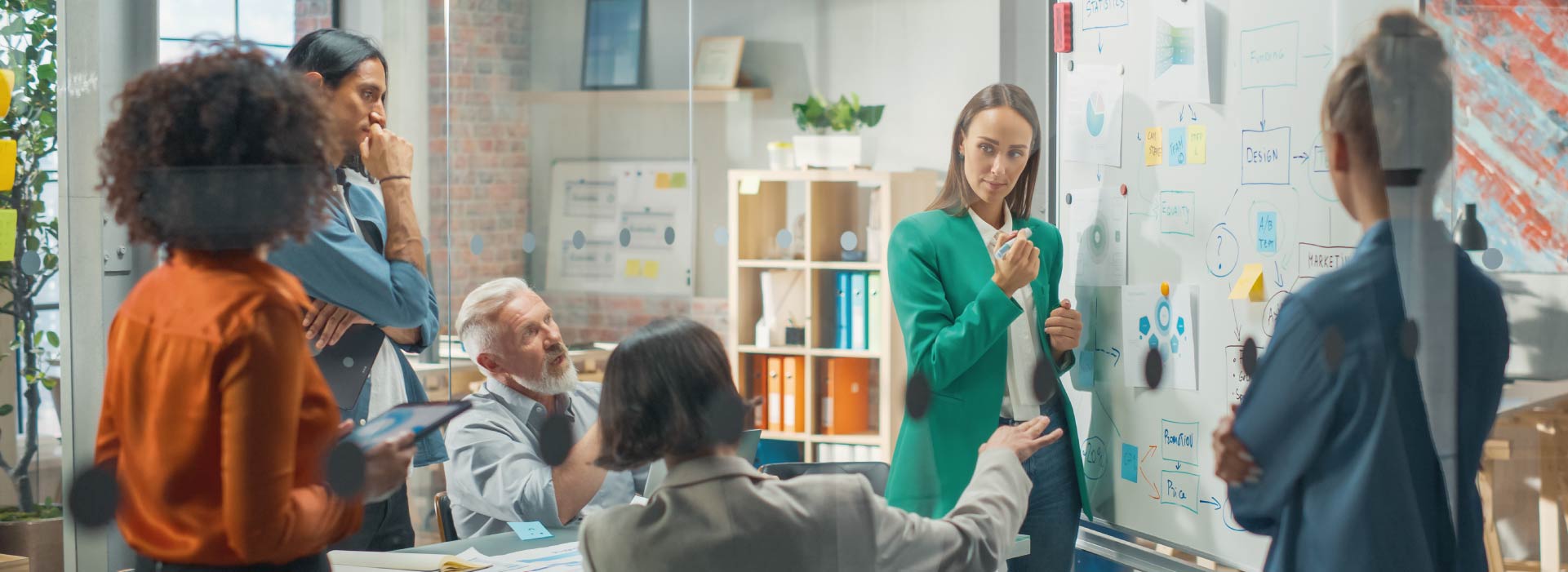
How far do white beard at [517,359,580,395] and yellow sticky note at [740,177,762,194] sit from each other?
300 millimetres

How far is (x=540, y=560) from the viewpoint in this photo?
144cm

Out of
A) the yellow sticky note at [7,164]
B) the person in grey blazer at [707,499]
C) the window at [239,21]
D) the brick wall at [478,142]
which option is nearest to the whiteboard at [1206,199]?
the person in grey blazer at [707,499]

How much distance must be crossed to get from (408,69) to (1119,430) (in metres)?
1.20

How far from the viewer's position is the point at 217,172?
3.63 feet

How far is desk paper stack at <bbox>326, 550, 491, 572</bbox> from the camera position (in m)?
1.24

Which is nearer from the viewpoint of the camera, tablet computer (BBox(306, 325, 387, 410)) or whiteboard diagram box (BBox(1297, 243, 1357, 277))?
tablet computer (BBox(306, 325, 387, 410))

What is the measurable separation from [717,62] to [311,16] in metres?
0.48

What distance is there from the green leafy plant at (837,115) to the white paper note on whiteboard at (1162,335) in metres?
0.52

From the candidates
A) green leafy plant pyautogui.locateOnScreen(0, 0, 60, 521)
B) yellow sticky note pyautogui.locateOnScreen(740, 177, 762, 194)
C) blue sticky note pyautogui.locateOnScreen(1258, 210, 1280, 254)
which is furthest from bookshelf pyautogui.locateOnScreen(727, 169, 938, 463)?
green leafy plant pyautogui.locateOnScreen(0, 0, 60, 521)

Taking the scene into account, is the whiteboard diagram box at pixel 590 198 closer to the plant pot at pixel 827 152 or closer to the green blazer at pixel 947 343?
the plant pot at pixel 827 152

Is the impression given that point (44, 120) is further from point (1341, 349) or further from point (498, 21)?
point (1341, 349)

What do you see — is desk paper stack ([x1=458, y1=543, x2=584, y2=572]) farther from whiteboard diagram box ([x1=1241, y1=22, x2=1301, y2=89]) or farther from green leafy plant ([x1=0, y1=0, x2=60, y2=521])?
whiteboard diagram box ([x1=1241, y1=22, x2=1301, y2=89])

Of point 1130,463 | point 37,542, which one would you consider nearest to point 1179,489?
point 1130,463

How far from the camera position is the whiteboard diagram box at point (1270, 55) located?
1649 mm
